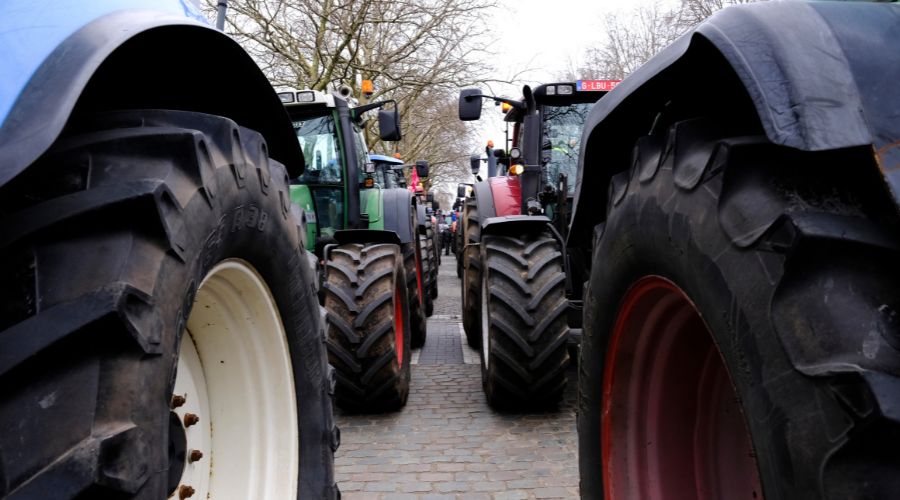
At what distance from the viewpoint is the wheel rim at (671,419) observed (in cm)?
163

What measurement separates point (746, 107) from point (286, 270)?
4.12 ft

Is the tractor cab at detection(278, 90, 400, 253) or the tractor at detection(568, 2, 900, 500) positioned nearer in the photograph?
the tractor at detection(568, 2, 900, 500)

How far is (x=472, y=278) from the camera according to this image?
210 inches

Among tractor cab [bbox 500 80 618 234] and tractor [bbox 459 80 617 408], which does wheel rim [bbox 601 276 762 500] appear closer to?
tractor [bbox 459 80 617 408]

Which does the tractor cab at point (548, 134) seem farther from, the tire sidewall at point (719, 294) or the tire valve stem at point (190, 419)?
the tire valve stem at point (190, 419)

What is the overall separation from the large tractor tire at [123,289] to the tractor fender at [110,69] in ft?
0.38

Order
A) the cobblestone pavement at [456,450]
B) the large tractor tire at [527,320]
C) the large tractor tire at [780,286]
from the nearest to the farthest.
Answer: the large tractor tire at [780,286] < the cobblestone pavement at [456,450] < the large tractor tire at [527,320]

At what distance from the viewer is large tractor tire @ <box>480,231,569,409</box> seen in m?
4.03

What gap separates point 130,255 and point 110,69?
1.78 ft

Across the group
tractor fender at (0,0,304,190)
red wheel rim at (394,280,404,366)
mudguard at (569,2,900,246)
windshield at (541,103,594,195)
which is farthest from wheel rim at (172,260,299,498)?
windshield at (541,103,594,195)

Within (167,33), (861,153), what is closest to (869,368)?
(861,153)

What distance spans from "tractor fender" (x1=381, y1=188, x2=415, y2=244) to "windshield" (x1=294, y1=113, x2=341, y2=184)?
0.68 m

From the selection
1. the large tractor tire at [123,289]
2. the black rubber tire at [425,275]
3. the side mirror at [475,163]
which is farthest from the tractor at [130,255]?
the side mirror at [475,163]

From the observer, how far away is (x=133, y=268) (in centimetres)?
101
